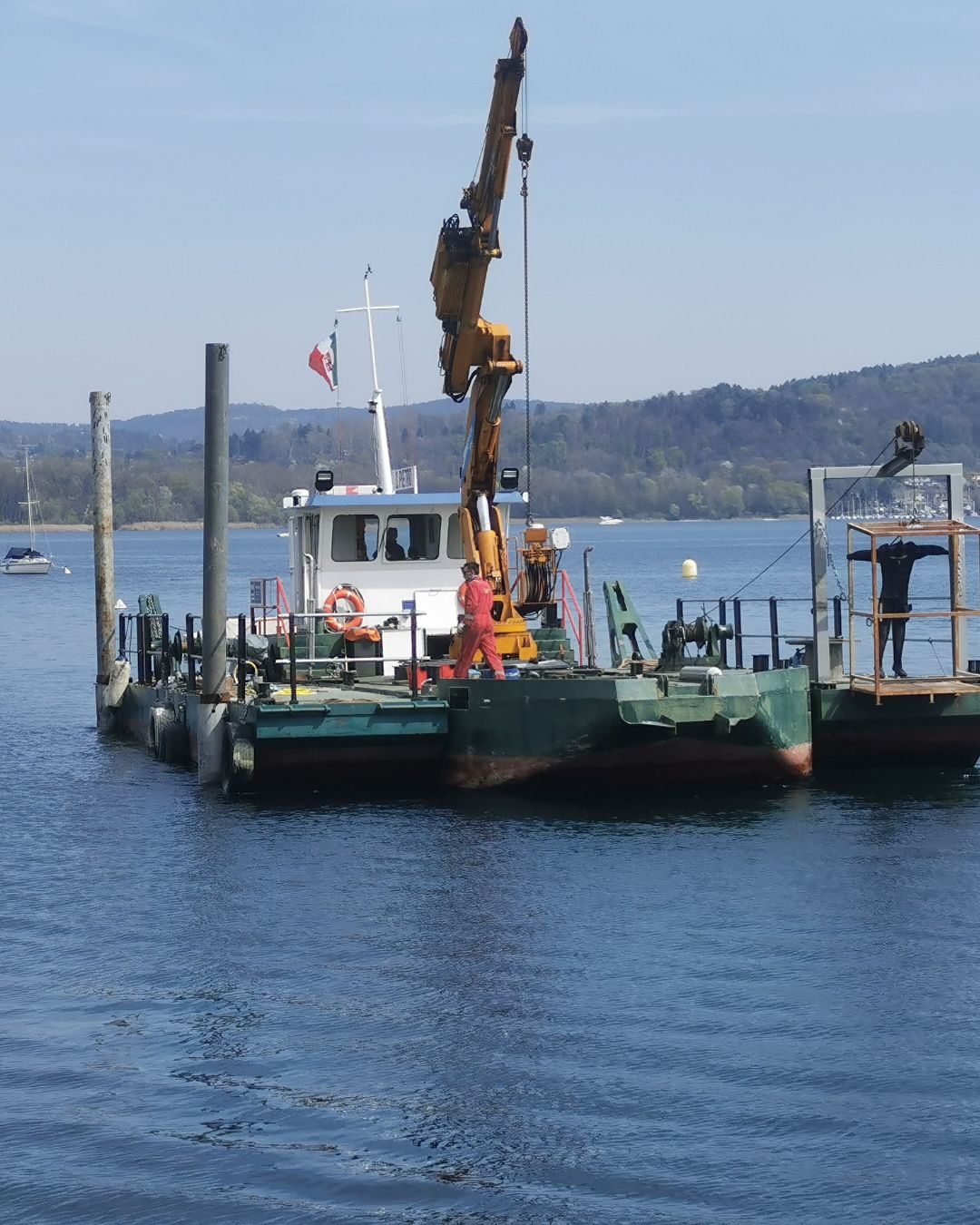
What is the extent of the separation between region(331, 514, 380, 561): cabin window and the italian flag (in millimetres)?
4928

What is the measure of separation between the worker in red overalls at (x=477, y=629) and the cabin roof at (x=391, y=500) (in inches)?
185

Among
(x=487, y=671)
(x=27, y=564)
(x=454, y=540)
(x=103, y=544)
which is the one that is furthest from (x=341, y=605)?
(x=27, y=564)

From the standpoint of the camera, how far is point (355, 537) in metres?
26.6

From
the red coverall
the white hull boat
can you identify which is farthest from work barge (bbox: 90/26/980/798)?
the white hull boat

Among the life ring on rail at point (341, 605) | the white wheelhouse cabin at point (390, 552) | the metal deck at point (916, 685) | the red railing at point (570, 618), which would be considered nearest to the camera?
the metal deck at point (916, 685)

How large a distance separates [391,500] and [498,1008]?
1394 centimetres

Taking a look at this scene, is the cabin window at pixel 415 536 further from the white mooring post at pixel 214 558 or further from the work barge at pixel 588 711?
the white mooring post at pixel 214 558

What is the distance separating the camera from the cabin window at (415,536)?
2655cm

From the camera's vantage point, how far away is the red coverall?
70.2 feet

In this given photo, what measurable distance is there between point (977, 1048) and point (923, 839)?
7385 mm

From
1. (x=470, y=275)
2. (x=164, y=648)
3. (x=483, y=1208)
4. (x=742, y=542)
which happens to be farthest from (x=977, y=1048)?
(x=742, y=542)

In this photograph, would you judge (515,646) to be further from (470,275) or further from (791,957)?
(791,957)

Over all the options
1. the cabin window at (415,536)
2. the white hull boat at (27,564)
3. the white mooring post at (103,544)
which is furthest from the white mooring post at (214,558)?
the white hull boat at (27,564)

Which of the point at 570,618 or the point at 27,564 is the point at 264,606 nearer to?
the point at 570,618
